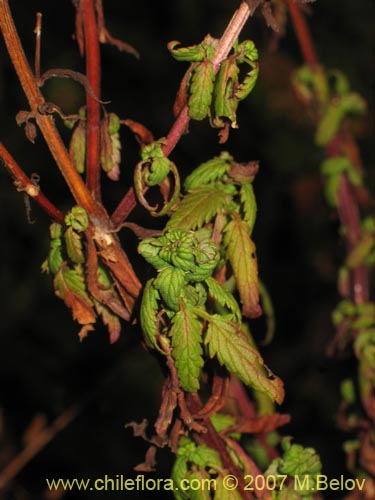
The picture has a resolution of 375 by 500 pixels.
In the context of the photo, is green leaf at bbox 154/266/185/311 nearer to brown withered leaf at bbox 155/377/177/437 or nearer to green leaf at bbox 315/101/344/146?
brown withered leaf at bbox 155/377/177/437

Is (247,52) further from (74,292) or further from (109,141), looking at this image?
(74,292)

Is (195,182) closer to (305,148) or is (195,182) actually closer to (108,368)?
(108,368)

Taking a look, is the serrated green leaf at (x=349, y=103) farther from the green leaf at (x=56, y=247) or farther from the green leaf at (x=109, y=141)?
the green leaf at (x=56, y=247)

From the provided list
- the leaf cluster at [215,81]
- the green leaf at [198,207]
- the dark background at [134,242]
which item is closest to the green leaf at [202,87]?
the leaf cluster at [215,81]

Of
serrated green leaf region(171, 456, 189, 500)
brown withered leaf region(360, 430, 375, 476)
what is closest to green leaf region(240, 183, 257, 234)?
serrated green leaf region(171, 456, 189, 500)

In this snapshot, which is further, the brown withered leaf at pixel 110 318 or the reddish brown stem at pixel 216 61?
the brown withered leaf at pixel 110 318

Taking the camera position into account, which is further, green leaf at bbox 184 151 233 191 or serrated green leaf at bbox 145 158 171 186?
green leaf at bbox 184 151 233 191
